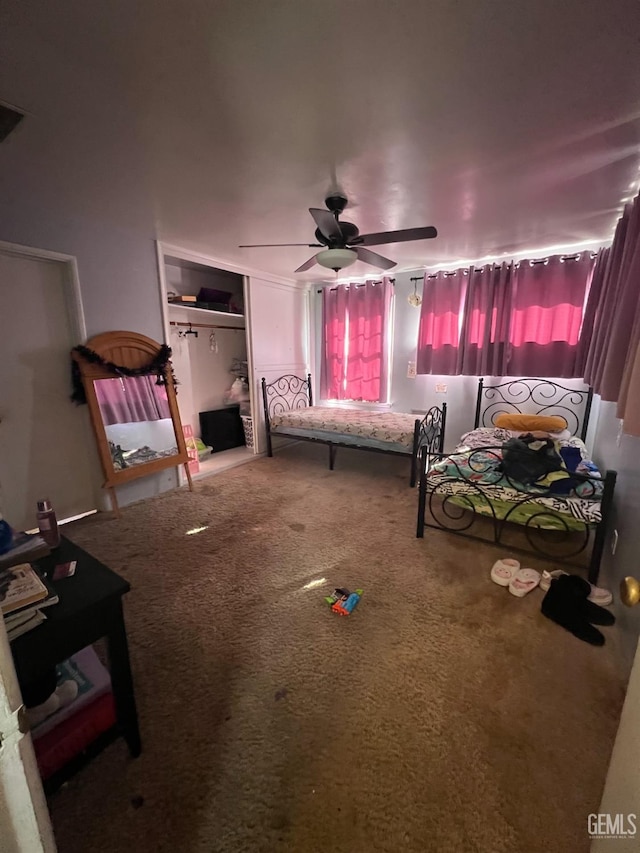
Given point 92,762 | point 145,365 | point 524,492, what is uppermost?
point 145,365

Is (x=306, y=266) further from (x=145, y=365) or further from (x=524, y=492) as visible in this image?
(x=524, y=492)

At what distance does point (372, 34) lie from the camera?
3.77ft

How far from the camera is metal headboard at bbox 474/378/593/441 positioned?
11.9 feet

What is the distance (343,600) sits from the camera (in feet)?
6.15

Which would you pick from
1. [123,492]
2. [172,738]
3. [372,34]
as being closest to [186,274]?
[123,492]

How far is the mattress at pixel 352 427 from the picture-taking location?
347 cm

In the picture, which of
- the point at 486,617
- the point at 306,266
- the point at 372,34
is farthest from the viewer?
the point at 306,266

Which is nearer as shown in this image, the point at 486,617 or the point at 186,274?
the point at 486,617

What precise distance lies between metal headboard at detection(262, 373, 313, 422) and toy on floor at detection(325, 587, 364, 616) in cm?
283

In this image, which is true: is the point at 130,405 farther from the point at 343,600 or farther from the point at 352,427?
the point at 343,600

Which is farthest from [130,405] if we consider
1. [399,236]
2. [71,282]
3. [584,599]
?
[584,599]

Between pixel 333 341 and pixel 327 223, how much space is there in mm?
2737

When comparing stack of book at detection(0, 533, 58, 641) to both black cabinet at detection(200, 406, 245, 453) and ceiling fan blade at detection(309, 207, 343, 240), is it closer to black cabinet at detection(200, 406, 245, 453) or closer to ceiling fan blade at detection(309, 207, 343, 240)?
ceiling fan blade at detection(309, 207, 343, 240)

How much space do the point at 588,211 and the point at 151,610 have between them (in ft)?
13.0
